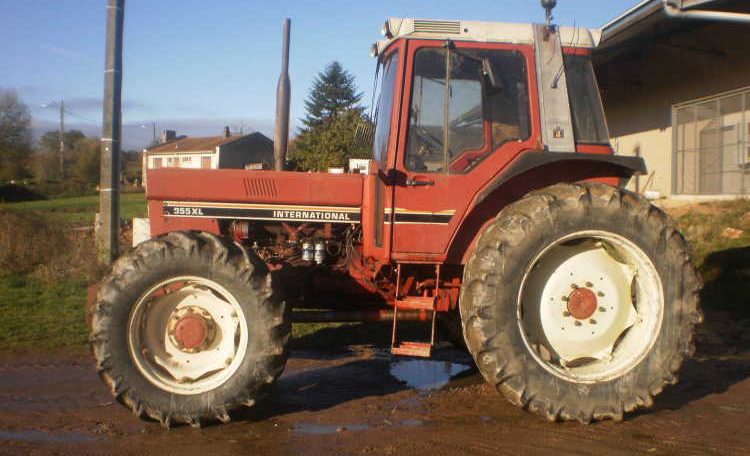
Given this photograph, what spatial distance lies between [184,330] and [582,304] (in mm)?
2750

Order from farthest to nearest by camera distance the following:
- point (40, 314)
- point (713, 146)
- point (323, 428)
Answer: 1. point (713, 146)
2. point (40, 314)
3. point (323, 428)

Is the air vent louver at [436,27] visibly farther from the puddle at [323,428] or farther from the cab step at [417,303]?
the puddle at [323,428]

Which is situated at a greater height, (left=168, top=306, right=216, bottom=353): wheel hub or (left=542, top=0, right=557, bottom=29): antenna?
(left=542, top=0, right=557, bottom=29): antenna

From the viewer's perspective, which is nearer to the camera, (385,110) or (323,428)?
(323,428)

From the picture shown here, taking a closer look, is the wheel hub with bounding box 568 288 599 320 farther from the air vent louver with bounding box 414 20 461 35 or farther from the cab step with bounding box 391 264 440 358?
the air vent louver with bounding box 414 20 461 35

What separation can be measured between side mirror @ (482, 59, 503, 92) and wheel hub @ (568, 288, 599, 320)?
5.16 ft

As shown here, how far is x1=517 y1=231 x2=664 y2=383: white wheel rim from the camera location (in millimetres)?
4590

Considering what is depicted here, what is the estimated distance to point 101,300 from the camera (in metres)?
4.32

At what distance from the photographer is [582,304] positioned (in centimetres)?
466

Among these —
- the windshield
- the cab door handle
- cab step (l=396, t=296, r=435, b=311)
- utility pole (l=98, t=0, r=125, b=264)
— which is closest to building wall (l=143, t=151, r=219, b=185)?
utility pole (l=98, t=0, r=125, b=264)

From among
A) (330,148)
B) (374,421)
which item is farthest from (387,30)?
(330,148)

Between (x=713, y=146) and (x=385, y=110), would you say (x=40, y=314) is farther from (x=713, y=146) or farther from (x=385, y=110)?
(x=713, y=146)

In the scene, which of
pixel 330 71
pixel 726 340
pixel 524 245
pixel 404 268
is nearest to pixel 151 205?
pixel 404 268

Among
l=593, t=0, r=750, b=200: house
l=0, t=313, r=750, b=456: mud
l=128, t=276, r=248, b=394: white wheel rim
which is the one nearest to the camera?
l=0, t=313, r=750, b=456: mud
